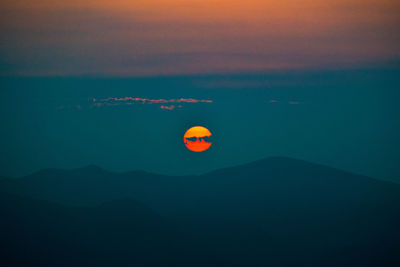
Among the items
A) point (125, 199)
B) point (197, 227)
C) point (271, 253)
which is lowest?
point (271, 253)

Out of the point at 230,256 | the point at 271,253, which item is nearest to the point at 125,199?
the point at 230,256

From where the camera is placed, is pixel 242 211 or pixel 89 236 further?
pixel 242 211

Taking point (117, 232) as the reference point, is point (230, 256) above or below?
below

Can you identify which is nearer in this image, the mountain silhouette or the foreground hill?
the foreground hill

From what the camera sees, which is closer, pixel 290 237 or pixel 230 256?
pixel 230 256

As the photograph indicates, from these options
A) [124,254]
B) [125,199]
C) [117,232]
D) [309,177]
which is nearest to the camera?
[124,254]

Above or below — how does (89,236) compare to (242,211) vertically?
below

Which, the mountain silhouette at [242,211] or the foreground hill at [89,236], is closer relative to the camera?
the foreground hill at [89,236]

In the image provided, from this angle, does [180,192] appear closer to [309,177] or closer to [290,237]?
[290,237]
